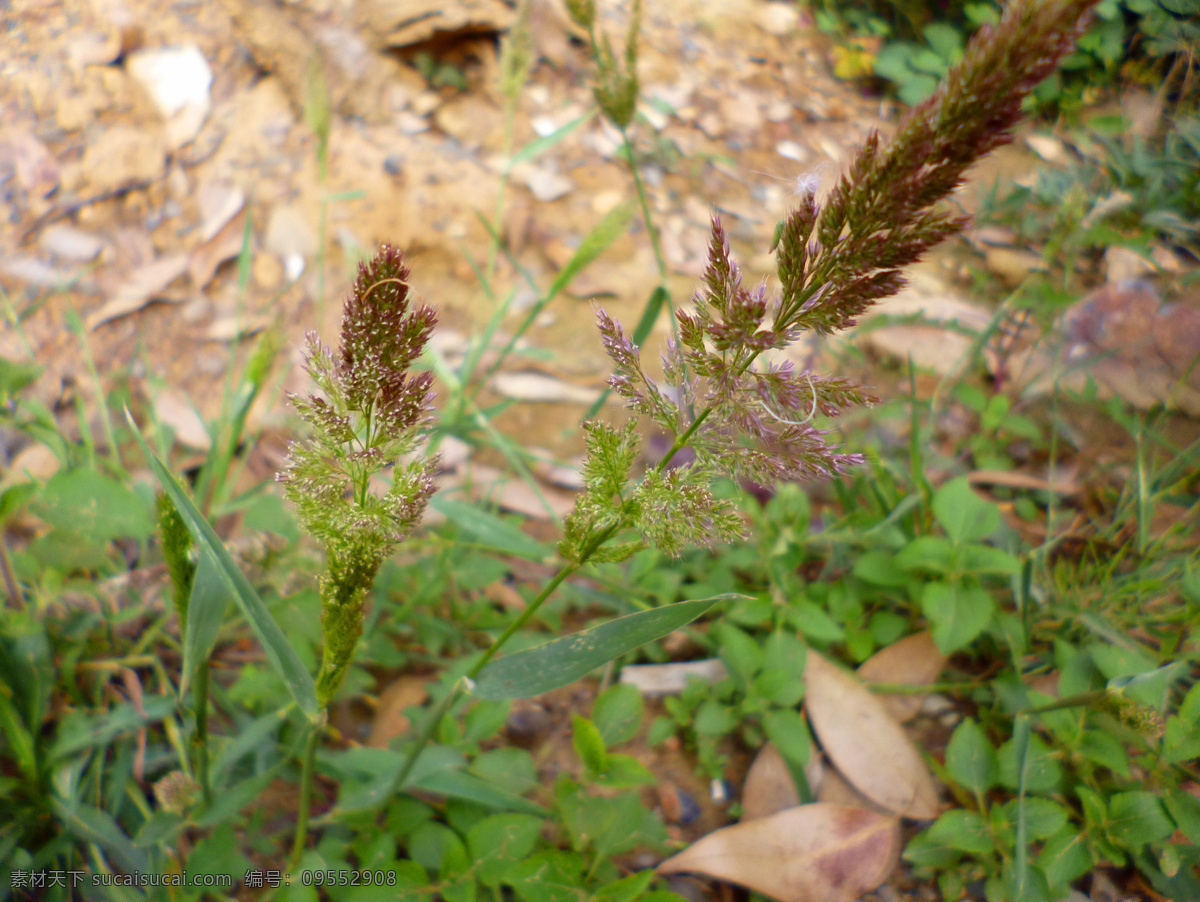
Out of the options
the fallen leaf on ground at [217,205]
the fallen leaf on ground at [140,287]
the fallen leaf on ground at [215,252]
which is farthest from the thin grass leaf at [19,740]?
the fallen leaf on ground at [217,205]

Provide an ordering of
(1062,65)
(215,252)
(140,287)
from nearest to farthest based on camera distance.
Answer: (140,287) < (215,252) < (1062,65)

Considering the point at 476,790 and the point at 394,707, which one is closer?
the point at 476,790

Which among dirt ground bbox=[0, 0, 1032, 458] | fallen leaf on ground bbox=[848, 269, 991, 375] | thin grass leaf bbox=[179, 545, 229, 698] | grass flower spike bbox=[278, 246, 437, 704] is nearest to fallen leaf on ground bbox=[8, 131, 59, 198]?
dirt ground bbox=[0, 0, 1032, 458]

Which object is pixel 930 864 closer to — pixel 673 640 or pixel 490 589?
pixel 673 640

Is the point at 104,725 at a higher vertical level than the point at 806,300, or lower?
lower

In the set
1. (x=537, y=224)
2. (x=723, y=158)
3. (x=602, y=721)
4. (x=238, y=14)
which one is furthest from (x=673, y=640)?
(x=238, y=14)

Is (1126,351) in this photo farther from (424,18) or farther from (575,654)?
(424,18)

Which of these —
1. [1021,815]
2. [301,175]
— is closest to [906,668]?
[1021,815]
